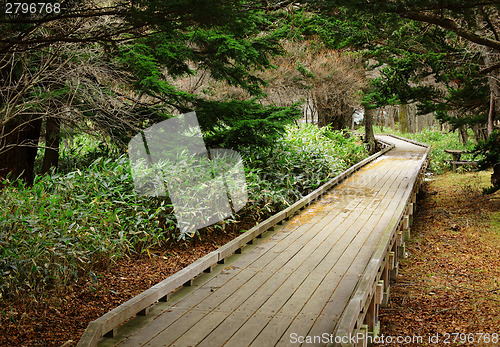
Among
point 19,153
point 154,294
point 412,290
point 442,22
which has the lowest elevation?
point 412,290

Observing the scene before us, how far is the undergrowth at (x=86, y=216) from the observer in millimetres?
5582

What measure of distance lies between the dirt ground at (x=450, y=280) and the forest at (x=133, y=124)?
118mm

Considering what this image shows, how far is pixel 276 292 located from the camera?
4.94 meters

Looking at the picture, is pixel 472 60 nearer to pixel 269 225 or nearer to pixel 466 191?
pixel 466 191

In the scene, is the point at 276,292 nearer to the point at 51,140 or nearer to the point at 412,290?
the point at 412,290

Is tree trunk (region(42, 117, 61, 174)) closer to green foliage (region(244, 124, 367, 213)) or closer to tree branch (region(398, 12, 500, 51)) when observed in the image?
green foliage (region(244, 124, 367, 213))

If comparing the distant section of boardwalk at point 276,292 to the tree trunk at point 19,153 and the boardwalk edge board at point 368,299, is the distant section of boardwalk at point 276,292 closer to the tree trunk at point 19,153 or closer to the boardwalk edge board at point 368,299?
the boardwalk edge board at point 368,299

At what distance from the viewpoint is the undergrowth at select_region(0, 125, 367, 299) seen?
558 centimetres

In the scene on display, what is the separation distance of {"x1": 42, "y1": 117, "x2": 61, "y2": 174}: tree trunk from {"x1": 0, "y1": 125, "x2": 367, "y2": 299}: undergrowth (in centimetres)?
42

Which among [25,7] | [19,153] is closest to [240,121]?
[19,153]

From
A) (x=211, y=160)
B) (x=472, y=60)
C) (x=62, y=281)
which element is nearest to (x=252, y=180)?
(x=211, y=160)

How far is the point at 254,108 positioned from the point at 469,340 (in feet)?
20.7

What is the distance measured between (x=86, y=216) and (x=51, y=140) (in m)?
4.24

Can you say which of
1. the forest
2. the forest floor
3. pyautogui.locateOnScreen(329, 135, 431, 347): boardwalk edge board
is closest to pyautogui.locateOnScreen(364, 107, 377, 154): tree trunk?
the forest
